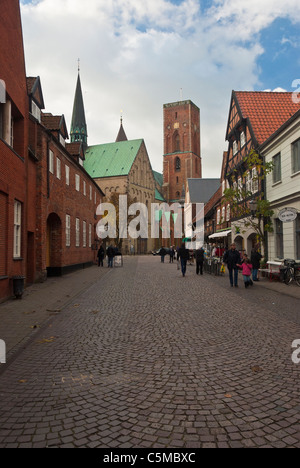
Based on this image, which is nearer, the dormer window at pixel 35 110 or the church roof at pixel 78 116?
the dormer window at pixel 35 110

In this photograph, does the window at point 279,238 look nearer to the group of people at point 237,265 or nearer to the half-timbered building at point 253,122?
the group of people at point 237,265

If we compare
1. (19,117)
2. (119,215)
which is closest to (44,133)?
(19,117)

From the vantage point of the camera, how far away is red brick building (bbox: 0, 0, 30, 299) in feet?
36.1

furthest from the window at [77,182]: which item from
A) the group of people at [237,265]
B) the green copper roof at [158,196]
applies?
the green copper roof at [158,196]

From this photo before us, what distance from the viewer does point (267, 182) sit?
64.6ft

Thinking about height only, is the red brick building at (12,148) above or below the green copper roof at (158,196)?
below

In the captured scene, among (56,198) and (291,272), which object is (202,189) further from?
(291,272)

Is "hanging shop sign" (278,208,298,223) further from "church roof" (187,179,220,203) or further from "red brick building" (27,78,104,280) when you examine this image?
"church roof" (187,179,220,203)

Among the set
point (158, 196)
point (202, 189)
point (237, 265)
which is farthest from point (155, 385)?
point (158, 196)

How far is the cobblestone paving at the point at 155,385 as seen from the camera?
119 inches

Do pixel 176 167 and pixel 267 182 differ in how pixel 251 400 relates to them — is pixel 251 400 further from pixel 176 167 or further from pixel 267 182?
pixel 176 167

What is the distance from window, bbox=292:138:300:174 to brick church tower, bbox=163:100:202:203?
69.8 meters

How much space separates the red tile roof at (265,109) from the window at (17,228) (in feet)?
45.8
